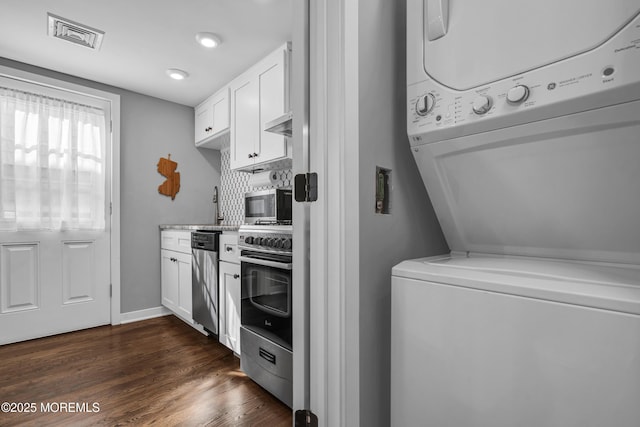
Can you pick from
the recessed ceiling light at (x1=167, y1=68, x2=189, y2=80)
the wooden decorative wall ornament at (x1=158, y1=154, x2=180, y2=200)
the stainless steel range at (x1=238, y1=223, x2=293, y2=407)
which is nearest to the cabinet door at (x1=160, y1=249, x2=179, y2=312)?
the wooden decorative wall ornament at (x1=158, y1=154, x2=180, y2=200)

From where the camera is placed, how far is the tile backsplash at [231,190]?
349 centimetres

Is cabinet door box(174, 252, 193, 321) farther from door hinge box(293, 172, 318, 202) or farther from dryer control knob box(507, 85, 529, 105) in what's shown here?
dryer control knob box(507, 85, 529, 105)

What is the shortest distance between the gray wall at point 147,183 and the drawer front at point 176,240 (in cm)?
14

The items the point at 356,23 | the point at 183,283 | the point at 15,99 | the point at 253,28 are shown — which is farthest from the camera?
the point at 183,283

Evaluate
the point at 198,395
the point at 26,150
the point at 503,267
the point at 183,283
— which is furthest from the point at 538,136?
the point at 26,150

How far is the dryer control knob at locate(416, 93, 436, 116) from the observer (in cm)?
88

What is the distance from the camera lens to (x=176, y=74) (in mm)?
2848

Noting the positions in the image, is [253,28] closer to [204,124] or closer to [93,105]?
[204,124]

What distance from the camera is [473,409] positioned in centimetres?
71

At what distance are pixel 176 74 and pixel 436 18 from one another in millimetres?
2667

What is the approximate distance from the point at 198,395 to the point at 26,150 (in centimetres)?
258

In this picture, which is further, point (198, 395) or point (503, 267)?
point (198, 395)

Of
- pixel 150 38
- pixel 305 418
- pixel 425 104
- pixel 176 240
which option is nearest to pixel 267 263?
pixel 305 418

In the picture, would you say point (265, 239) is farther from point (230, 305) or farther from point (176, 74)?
point (176, 74)
